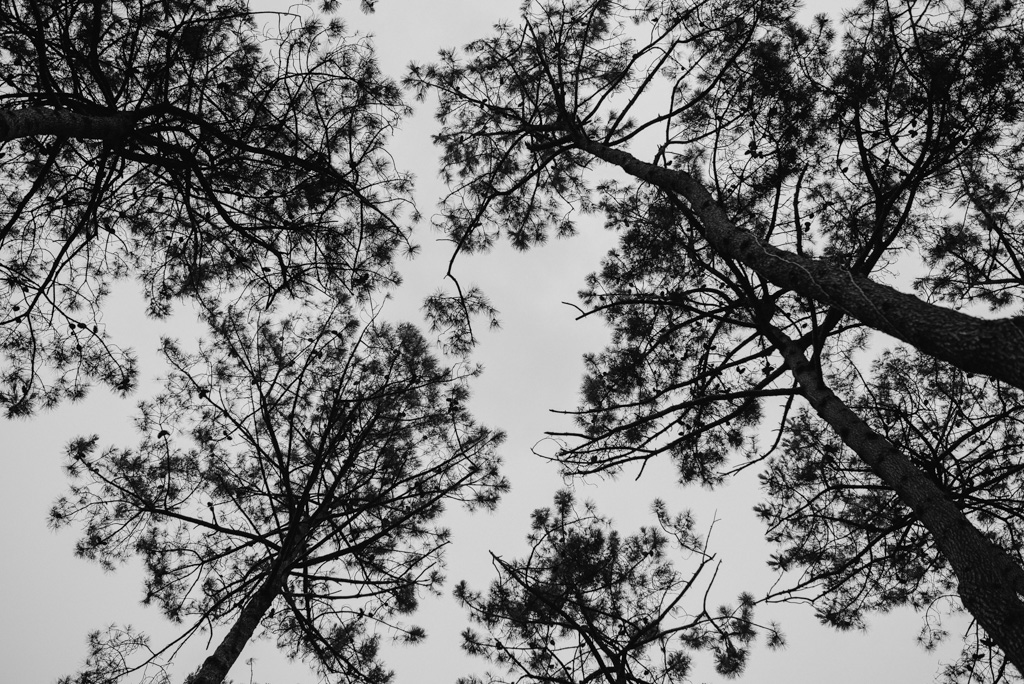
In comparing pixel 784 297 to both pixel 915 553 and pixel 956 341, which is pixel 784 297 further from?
pixel 956 341

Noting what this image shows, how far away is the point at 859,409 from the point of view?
18.2 feet

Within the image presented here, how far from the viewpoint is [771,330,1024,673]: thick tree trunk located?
9.57 feet

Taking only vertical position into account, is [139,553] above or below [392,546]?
below

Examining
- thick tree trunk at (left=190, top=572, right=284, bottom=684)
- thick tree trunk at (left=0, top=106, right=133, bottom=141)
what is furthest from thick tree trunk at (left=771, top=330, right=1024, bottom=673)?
thick tree trunk at (left=0, top=106, right=133, bottom=141)

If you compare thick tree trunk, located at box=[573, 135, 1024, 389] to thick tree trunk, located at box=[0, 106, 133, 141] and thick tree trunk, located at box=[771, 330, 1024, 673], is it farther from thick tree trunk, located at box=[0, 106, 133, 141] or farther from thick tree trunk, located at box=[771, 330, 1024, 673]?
thick tree trunk, located at box=[0, 106, 133, 141]

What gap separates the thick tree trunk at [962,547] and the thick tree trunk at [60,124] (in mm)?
5377

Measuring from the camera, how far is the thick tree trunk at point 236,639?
3.84 metres

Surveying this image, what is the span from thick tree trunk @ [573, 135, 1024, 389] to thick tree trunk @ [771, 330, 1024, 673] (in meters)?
1.12

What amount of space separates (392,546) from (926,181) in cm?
664

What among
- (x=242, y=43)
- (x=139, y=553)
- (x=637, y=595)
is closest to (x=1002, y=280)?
(x=637, y=595)

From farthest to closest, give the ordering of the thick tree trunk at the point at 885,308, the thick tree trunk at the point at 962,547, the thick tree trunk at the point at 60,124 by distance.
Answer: the thick tree trunk at the point at 60,124, the thick tree trunk at the point at 962,547, the thick tree trunk at the point at 885,308

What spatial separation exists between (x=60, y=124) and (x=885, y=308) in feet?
16.2

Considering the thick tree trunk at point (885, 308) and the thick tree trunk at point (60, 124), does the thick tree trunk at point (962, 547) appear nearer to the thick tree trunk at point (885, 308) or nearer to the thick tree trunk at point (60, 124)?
the thick tree trunk at point (885, 308)

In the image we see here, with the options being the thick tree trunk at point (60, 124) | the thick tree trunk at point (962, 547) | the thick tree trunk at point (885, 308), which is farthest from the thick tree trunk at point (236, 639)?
the thick tree trunk at point (962, 547)
